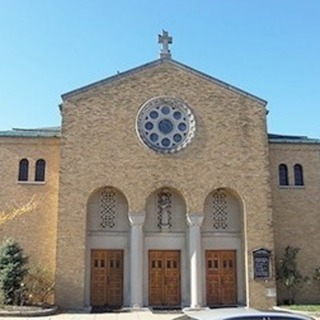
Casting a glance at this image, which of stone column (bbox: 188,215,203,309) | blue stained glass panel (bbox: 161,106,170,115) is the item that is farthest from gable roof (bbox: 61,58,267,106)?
stone column (bbox: 188,215,203,309)

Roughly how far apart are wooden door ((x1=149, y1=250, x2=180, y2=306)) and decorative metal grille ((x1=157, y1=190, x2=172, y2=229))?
4.64 feet

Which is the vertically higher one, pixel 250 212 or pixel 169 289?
pixel 250 212

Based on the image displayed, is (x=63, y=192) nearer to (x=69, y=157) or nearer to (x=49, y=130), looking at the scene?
(x=69, y=157)

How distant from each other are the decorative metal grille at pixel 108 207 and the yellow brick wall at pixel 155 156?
1.08 metres

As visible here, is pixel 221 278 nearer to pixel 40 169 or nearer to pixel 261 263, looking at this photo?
pixel 261 263

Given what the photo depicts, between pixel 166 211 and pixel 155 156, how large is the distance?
2754 mm

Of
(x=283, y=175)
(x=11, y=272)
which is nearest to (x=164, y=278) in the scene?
(x=11, y=272)

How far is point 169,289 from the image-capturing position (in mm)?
23750

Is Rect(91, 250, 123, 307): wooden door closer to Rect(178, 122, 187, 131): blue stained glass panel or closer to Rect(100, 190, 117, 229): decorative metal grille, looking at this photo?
Rect(100, 190, 117, 229): decorative metal grille

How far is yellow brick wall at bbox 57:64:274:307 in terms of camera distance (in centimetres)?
2322

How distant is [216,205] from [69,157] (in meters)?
7.48

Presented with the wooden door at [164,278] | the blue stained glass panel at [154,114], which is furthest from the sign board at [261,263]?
the blue stained glass panel at [154,114]

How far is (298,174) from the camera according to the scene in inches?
1046

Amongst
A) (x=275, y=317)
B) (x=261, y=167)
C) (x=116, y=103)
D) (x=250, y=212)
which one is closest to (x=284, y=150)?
(x=261, y=167)
